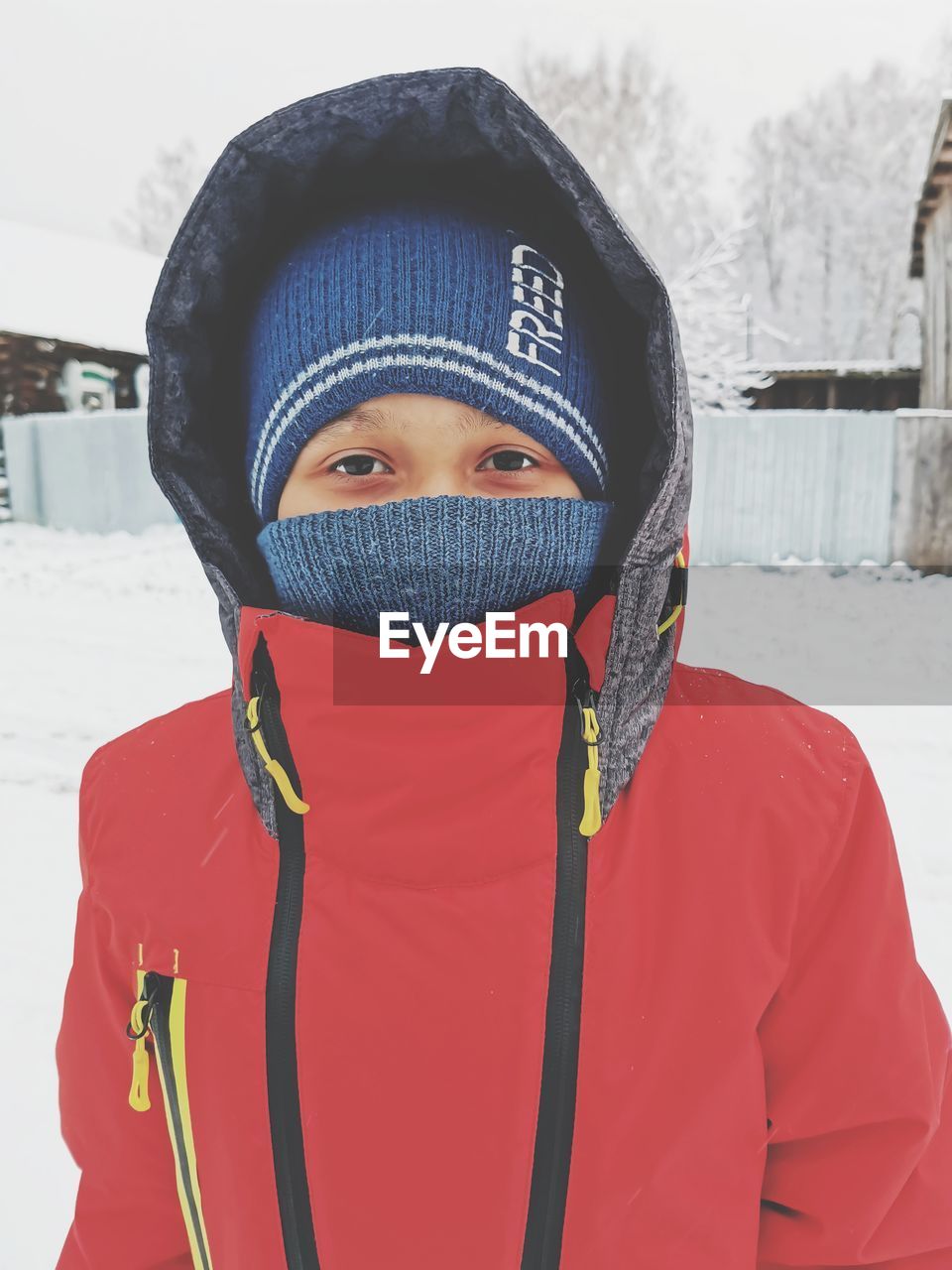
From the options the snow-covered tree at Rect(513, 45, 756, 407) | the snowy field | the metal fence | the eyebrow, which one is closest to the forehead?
the eyebrow

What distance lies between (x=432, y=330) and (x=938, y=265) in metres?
11.0

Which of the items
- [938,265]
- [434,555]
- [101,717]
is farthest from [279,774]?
[938,265]

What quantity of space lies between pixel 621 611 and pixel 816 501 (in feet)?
27.0

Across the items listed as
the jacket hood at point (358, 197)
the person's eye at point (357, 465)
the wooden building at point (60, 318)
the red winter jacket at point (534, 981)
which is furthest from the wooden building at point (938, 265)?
the wooden building at point (60, 318)

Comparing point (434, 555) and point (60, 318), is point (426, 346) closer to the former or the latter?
point (434, 555)

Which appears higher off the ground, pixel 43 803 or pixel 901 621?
pixel 901 621

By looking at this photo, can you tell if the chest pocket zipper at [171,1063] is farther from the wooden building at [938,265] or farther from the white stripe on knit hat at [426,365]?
the wooden building at [938,265]

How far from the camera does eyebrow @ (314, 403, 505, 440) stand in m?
1.01

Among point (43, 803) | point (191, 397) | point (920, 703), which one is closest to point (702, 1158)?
point (191, 397)

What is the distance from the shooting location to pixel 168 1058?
0.89 metres

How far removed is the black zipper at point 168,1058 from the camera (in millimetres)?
887

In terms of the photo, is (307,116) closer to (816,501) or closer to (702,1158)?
(702,1158)

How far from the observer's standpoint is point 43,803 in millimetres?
3426

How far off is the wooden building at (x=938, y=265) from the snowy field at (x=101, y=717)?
4123mm
